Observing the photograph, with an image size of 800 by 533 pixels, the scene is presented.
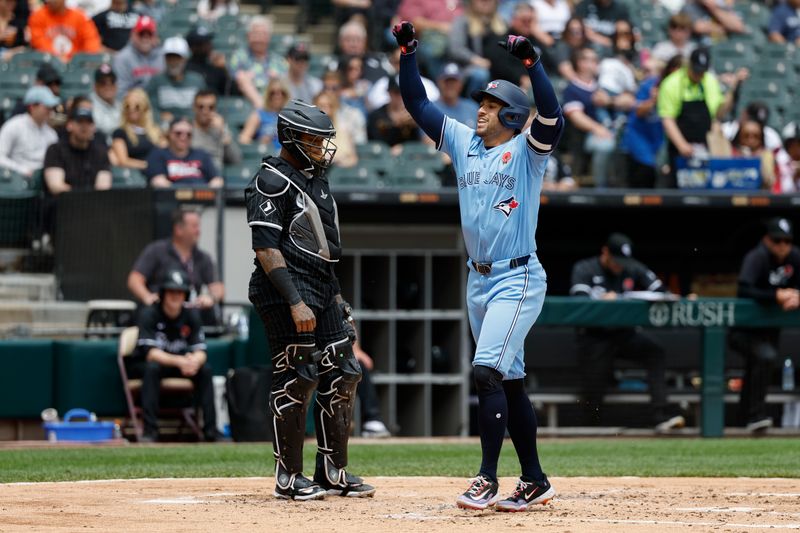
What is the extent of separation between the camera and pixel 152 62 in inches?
566


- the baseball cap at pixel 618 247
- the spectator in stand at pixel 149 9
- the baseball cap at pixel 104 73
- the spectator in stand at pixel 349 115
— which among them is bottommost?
the baseball cap at pixel 618 247

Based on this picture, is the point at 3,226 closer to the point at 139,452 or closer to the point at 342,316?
the point at 139,452

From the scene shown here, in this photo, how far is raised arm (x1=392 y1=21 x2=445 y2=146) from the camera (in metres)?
6.59

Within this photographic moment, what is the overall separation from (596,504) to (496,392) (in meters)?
0.77

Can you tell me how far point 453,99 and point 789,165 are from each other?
135 inches

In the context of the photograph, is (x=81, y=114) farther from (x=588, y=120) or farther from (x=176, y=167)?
(x=588, y=120)

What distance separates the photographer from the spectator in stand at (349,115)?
556 inches

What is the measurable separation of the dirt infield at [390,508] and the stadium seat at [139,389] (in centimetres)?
369

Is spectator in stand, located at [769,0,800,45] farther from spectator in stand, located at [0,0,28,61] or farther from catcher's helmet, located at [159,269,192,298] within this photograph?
catcher's helmet, located at [159,269,192,298]

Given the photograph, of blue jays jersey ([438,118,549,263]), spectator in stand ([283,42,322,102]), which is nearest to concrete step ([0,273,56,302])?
spectator in stand ([283,42,322,102])

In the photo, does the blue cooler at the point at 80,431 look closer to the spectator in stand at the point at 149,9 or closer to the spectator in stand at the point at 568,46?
the spectator in stand at the point at 149,9

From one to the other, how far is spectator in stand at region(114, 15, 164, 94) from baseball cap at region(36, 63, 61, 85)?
0.77 meters

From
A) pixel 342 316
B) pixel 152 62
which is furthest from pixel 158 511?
pixel 152 62

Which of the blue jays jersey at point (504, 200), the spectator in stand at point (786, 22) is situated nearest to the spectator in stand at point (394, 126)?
the spectator in stand at point (786, 22)
